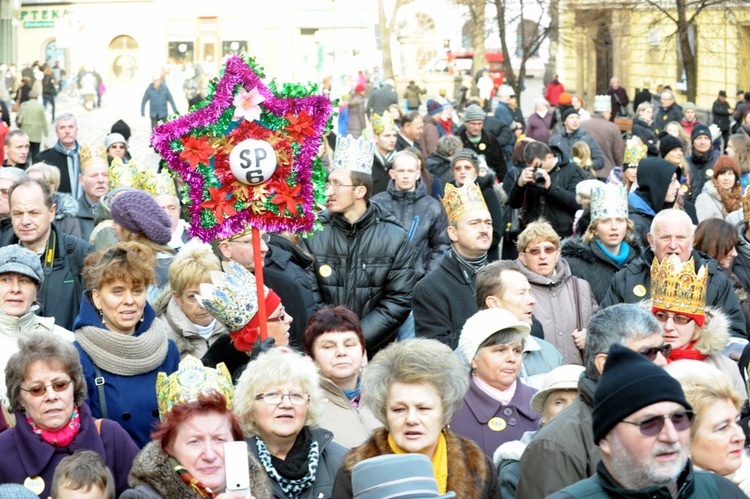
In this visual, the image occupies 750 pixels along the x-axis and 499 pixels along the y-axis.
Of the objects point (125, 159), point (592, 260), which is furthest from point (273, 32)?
point (592, 260)

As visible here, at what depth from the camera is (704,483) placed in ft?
13.8

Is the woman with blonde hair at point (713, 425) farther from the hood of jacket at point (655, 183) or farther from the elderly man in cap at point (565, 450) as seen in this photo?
the hood of jacket at point (655, 183)

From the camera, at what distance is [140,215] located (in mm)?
8188

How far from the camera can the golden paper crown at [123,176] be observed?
1046 centimetres

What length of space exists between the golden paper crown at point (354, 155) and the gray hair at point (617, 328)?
4.26m

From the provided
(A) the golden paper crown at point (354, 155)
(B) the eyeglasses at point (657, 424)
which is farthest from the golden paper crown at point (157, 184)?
(B) the eyeglasses at point (657, 424)

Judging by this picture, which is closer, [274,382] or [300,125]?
[274,382]

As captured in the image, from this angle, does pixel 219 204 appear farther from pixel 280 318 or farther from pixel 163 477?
pixel 163 477

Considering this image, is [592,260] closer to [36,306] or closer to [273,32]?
[36,306]

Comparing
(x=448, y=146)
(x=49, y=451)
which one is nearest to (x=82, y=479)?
(x=49, y=451)

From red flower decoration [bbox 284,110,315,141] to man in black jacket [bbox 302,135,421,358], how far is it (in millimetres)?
1574

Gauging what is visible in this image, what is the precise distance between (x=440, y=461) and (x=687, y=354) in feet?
7.48

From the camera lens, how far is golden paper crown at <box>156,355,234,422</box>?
222 inches

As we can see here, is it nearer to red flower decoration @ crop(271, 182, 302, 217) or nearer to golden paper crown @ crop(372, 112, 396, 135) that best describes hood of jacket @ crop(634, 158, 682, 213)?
golden paper crown @ crop(372, 112, 396, 135)
